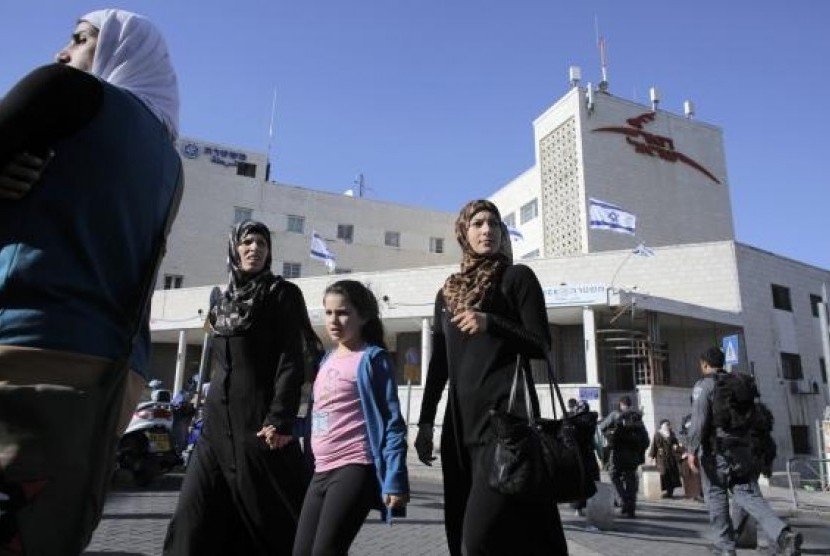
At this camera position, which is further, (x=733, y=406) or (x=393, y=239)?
(x=393, y=239)

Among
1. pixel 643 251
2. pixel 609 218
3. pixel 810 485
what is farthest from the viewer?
pixel 609 218

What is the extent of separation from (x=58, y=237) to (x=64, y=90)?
32 cm

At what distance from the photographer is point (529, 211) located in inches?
1496

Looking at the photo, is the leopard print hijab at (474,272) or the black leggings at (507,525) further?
the leopard print hijab at (474,272)

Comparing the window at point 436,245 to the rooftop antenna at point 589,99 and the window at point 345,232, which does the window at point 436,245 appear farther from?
the rooftop antenna at point 589,99

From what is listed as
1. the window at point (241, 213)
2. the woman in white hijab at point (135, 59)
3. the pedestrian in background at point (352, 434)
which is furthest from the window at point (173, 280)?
the woman in white hijab at point (135, 59)

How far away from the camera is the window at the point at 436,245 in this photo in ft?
147

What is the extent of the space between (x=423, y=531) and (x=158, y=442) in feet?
15.4

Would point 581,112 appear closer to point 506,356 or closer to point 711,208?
point 711,208

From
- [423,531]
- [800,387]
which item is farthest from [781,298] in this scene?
[423,531]

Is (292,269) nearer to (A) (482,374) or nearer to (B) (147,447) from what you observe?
(B) (147,447)

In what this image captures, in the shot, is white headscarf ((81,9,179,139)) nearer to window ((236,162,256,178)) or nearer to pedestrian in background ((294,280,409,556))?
pedestrian in background ((294,280,409,556))

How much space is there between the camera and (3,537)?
4.22ft

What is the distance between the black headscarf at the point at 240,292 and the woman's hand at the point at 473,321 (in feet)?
3.89
